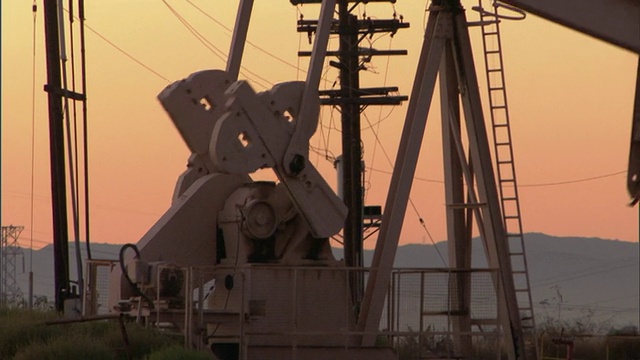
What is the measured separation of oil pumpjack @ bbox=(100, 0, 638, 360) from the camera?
844 inches

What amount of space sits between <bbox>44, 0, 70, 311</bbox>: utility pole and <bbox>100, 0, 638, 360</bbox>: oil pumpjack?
194 inches

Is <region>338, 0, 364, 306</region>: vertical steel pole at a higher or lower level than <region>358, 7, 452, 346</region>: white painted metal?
higher

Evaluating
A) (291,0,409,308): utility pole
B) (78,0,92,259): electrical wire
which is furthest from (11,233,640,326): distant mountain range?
(78,0,92,259): electrical wire

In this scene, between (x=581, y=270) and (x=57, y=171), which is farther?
(x=581, y=270)

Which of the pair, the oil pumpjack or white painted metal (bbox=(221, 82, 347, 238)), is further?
white painted metal (bbox=(221, 82, 347, 238))

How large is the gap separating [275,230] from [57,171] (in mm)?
6191

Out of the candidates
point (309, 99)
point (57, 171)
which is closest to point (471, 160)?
point (309, 99)

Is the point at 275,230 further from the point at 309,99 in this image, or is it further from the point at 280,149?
→ the point at 309,99

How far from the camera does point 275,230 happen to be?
22.2 metres

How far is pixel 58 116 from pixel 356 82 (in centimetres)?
1259

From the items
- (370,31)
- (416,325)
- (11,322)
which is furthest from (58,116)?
(370,31)

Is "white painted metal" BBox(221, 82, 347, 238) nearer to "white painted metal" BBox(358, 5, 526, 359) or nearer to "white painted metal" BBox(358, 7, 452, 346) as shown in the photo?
"white painted metal" BBox(358, 7, 452, 346)

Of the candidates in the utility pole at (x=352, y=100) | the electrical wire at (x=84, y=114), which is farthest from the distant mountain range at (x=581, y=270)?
the electrical wire at (x=84, y=114)

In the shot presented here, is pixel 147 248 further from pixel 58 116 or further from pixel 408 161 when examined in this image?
pixel 58 116
